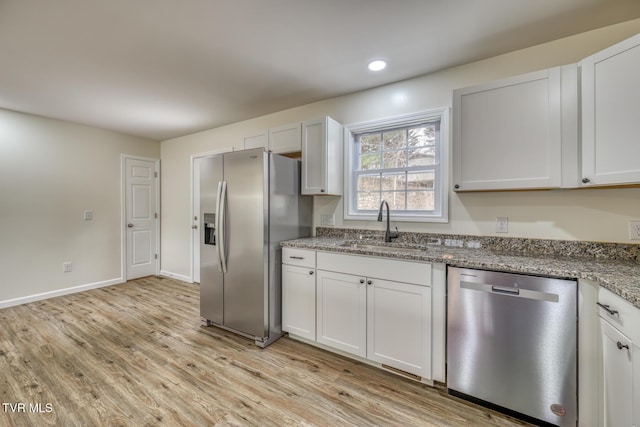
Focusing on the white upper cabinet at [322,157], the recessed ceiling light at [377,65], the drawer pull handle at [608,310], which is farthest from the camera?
the white upper cabinet at [322,157]

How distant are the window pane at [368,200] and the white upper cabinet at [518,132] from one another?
865 millimetres

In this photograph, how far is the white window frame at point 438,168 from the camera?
90.2 inches

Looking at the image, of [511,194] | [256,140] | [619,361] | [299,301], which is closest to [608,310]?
[619,361]

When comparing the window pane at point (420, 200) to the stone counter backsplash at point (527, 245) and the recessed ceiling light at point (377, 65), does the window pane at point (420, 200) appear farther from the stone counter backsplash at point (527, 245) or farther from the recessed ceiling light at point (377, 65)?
the recessed ceiling light at point (377, 65)

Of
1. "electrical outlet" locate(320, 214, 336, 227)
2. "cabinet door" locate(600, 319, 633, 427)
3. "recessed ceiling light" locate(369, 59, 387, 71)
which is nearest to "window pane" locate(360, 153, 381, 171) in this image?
"electrical outlet" locate(320, 214, 336, 227)

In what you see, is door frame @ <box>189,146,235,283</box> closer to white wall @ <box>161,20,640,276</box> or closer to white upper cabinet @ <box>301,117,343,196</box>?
white wall @ <box>161,20,640,276</box>

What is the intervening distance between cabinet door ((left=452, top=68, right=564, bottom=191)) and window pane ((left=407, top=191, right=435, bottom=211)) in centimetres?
45

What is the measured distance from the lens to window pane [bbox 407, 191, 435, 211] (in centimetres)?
247

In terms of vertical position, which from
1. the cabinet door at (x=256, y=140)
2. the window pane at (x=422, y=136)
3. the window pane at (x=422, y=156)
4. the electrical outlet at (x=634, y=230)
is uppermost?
the cabinet door at (x=256, y=140)

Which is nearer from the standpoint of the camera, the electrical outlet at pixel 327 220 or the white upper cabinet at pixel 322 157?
the white upper cabinet at pixel 322 157

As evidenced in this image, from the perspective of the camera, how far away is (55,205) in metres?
3.65

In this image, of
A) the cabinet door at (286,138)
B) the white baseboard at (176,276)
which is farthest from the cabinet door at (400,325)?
the white baseboard at (176,276)

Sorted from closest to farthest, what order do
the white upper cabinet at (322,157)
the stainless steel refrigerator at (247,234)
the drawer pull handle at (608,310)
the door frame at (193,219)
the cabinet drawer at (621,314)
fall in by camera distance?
the cabinet drawer at (621,314), the drawer pull handle at (608,310), the stainless steel refrigerator at (247,234), the white upper cabinet at (322,157), the door frame at (193,219)

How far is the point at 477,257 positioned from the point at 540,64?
5.06 feet
